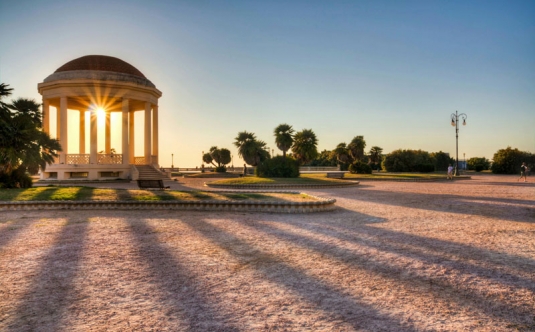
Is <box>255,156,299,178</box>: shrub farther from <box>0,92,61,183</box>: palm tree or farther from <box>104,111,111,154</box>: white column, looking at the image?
<box>104,111,111,154</box>: white column

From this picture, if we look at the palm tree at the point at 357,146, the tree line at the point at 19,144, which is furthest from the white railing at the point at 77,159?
A: the palm tree at the point at 357,146

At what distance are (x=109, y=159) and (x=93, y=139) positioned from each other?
2.30m

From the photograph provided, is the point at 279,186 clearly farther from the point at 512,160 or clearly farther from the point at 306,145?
the point at 512,160

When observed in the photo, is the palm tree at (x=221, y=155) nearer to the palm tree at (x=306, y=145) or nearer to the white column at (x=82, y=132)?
the palm tree at (x=306, y=145)

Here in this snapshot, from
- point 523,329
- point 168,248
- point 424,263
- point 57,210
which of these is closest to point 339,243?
point 424,263

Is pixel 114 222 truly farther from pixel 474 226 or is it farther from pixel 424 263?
pixel 474 226

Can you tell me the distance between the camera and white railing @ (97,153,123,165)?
31.9 metres

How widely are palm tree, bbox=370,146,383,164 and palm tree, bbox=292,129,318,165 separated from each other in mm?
22409

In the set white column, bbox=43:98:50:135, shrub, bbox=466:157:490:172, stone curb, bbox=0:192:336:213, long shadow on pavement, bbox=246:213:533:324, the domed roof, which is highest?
the domed roof

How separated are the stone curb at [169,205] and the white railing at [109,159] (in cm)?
2085

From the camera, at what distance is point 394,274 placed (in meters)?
5.11

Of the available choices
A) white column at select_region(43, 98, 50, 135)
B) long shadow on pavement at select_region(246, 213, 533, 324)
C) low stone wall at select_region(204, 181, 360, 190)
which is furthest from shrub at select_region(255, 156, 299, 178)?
long shadow on pavement at select_region(246, 213, 533, 324)

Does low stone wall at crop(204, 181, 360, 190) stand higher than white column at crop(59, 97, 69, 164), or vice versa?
white column at crop(59, 97, 69, 164)

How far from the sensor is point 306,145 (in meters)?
45.7
